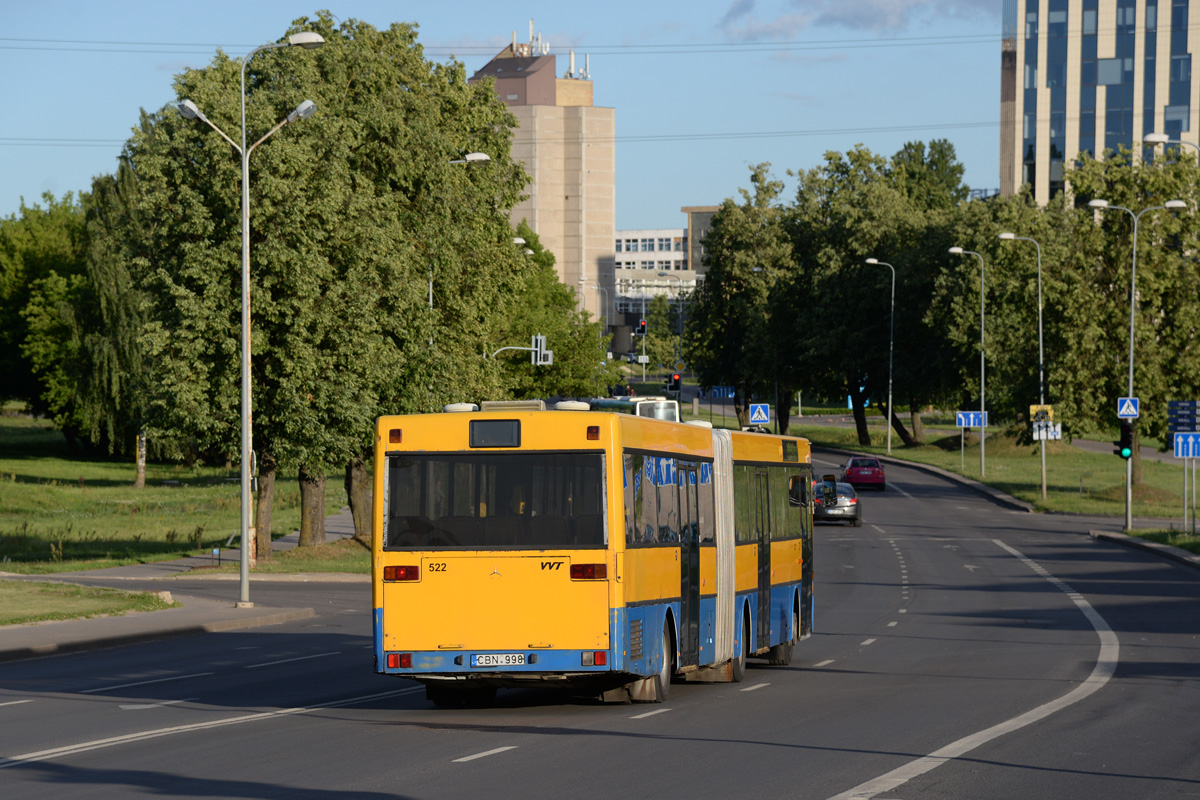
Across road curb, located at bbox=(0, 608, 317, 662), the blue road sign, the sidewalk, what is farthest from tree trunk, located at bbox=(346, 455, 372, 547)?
the blue road sign

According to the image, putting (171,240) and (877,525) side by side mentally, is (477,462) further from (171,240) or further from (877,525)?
(877,525)

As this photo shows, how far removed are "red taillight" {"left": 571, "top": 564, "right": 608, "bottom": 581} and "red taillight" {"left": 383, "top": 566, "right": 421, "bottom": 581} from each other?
1410 millimetres

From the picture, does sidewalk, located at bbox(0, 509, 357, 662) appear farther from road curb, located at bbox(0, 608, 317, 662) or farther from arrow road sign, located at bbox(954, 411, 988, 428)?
arrow road sign, located at bbox(954, 411, 988, 428)

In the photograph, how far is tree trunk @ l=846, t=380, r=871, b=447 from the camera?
300ft

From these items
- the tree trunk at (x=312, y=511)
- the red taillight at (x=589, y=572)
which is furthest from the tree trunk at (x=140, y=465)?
the red taillight at (x=589, y=572)

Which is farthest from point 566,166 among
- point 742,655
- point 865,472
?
point 742,655

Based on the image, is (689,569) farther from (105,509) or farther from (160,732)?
(105,509)

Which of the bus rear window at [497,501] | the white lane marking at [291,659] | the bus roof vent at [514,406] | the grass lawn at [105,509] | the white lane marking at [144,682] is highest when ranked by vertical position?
the bus roof vent at [514,406]

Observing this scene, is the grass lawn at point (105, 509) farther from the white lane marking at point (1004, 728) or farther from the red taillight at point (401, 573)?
the red taillight at point (401, 573)

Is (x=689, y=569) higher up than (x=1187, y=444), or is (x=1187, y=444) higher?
(x=1187, y=444)

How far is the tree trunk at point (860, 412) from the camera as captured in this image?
300 ft

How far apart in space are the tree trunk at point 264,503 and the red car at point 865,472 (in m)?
32.9

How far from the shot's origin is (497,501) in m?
13.4

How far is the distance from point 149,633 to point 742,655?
10.1m
